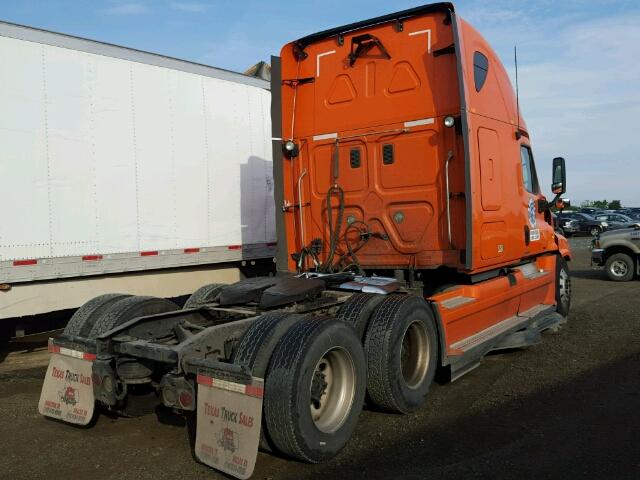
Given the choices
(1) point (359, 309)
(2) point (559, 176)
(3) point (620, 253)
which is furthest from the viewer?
(3) point (620, 253)

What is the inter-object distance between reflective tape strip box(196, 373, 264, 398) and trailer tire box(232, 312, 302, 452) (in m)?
0.10

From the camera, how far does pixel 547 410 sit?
4.88 metres

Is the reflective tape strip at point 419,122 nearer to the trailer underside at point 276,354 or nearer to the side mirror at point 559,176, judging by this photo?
the trailer underside at point 276,354

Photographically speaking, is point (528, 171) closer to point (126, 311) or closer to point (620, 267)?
point (126, 311)

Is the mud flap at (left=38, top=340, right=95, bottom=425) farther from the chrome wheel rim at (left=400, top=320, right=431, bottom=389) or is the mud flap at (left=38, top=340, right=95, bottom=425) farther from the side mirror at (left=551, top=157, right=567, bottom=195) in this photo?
the side mirror at (left=551, top=157, right=567, bottom=195)

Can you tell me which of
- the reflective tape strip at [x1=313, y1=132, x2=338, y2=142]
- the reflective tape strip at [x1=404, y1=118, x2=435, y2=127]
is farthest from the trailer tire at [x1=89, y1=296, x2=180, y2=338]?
the reflective tape strip at [x1=404, y1=118, x2=435, y2=127]

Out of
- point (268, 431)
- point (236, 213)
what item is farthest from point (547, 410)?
point (236, 213)

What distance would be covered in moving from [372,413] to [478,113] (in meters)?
3.12

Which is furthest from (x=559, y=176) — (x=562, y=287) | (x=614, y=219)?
(x=614, y=219)

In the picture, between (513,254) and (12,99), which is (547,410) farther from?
(12,99)

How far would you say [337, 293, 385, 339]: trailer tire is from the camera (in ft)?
15.4

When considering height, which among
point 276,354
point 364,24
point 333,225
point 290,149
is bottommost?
point 276,354

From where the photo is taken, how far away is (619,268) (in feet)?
47.1

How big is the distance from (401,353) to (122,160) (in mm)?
4423
